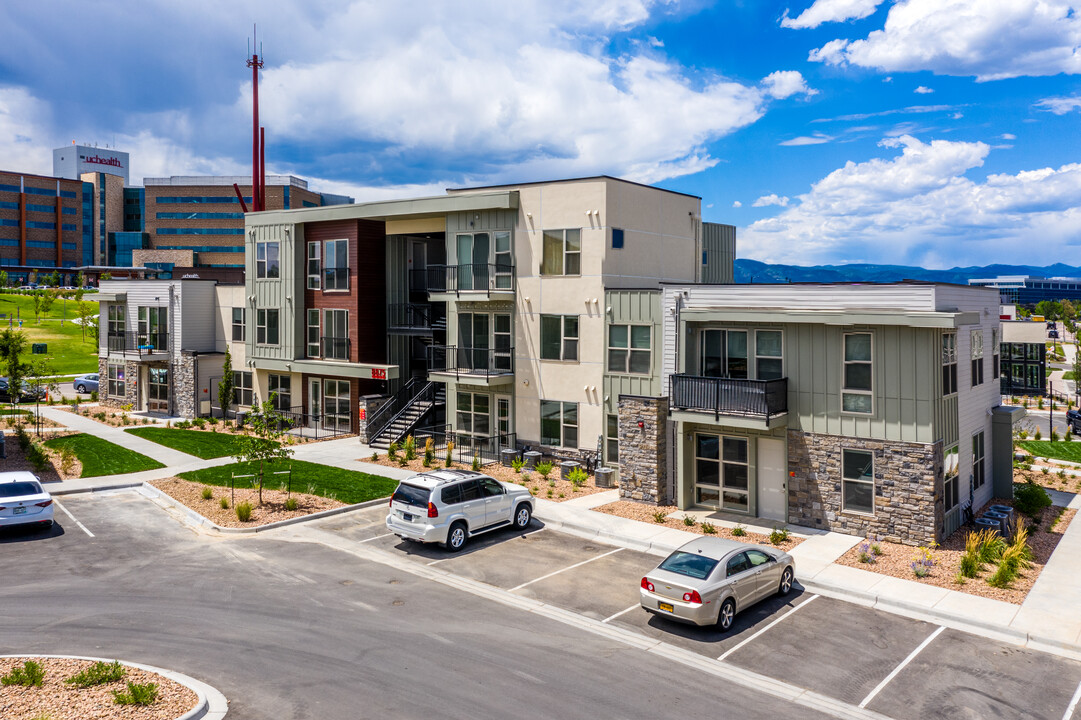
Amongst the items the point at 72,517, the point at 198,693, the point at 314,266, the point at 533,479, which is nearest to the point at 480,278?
the point at 533,479

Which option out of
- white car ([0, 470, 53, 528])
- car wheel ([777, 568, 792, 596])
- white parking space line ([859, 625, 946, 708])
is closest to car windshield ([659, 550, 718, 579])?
car wheel ([777, 568, 792, 596])

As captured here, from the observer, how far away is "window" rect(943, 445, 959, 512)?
66.7 feet

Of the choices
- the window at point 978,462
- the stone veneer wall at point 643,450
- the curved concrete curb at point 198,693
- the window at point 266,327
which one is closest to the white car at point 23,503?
the curved concrete curb at point 198,693

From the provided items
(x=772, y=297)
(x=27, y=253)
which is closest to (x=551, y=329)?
(x=772, y=297)

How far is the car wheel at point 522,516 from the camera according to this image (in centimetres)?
2139

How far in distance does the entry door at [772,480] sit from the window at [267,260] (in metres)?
26.7

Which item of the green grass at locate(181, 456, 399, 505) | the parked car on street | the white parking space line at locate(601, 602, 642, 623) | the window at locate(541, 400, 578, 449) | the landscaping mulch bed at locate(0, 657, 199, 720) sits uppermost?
the parked car on street

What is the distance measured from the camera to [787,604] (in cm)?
1611

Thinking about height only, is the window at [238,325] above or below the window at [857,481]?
above

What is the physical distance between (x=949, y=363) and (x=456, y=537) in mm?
13806

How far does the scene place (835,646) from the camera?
550 inches

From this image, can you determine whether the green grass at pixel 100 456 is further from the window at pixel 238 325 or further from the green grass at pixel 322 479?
the window at pixel 238 325

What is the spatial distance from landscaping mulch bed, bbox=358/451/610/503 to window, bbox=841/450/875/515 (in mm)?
8140

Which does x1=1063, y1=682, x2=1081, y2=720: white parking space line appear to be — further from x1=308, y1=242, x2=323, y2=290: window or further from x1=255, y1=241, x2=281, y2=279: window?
x1=255, y1=241, x2=281, y2=279: window
